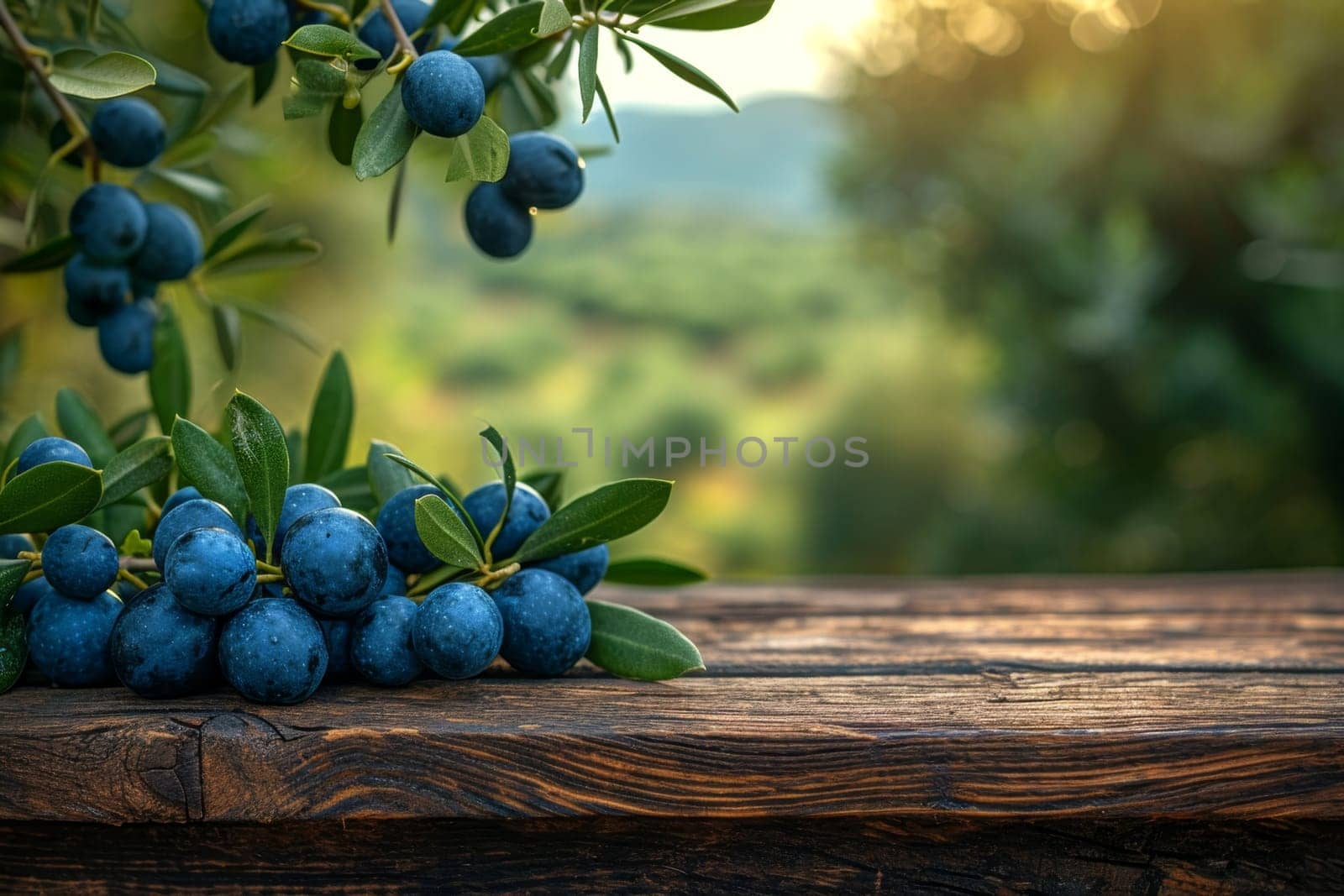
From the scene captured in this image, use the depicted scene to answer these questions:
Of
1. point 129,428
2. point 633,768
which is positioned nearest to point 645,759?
point 633,768

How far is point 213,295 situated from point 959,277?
93.2 inches

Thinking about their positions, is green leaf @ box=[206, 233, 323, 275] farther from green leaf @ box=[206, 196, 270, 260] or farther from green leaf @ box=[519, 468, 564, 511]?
green leaf @ box=[519, 468, 564, 511]

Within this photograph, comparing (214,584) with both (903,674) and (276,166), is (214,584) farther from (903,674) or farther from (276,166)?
(276,166)

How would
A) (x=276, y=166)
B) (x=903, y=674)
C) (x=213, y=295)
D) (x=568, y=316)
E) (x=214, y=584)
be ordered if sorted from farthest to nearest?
1. (x=568, y=316)
2. (x=276, y=166)
3. (x=213, y=295)
4. (x=903, y=674)
5. (x=214, y=584)

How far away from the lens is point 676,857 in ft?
1.56

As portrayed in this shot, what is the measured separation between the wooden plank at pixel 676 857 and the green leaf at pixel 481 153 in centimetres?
28

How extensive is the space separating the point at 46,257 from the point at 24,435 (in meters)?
0.12

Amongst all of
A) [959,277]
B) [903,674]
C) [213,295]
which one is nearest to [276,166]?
[213,295]

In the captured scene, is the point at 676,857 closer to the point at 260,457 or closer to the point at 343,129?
the point at 260,457

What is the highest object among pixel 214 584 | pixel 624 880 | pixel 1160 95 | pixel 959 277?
pixel 1160 95

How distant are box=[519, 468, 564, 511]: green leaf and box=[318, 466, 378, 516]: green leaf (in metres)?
0.09

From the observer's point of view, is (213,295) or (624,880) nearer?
(624,880)

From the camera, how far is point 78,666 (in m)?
0.50

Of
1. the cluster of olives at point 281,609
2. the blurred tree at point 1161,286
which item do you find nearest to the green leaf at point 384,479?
the cluster of olives at point 281,609
